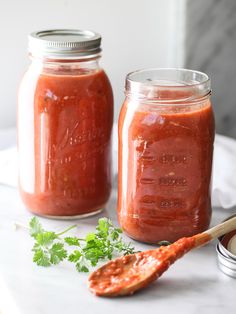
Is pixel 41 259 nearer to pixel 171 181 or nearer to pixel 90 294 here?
pixel 90 294

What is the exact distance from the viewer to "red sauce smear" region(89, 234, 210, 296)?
41.6 inches

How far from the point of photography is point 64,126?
1.25 metres

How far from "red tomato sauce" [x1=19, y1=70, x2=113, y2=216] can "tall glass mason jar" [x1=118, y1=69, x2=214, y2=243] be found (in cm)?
8

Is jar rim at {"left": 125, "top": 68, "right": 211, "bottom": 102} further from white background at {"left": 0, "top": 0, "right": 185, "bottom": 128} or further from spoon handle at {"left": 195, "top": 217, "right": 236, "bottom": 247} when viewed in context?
white background at {"left": 0, "top": 0, "right": 185, "bottom": 128}

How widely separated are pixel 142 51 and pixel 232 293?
840 millimetres

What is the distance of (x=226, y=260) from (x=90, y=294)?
210 mm

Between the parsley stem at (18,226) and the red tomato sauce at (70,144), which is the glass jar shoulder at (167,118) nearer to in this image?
the red tomato sauce at (70,144)

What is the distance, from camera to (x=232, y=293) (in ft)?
3.50

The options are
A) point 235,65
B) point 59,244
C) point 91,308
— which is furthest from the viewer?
point 235,65

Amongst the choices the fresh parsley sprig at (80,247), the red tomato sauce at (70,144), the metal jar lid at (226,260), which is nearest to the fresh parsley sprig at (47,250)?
the fresh parsley sprig at (80,247)

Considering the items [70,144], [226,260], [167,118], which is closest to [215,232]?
[226,260]

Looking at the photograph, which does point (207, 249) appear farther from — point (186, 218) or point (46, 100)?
point (46, 100)

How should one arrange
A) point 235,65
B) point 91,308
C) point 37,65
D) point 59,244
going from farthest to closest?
point 235,65, point 37,65, point 59,244, point 91,308

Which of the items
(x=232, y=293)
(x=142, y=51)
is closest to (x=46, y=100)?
(x=232, y=293)
